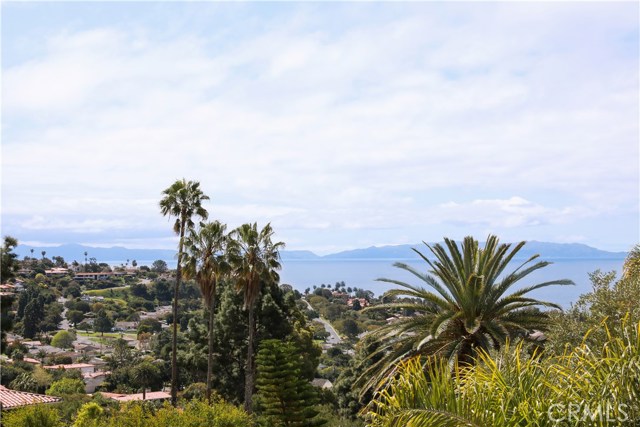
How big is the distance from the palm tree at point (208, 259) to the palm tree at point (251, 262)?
0.63 m

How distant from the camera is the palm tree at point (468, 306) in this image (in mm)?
11852

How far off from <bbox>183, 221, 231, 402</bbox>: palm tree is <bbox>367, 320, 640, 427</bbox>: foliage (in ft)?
71.2

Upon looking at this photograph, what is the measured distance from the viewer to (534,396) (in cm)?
645

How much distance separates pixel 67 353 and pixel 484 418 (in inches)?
3745

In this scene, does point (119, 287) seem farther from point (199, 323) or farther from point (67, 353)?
point (199, 323)

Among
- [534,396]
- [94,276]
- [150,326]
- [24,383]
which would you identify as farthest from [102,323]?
[534,396]

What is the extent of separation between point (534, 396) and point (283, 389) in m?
Result: 16.6

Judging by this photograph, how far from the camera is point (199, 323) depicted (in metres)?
35.7

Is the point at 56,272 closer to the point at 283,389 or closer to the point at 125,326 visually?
the point at 125,326

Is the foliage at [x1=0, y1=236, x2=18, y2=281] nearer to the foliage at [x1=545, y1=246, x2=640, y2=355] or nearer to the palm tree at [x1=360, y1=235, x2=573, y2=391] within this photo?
the palm tree at [x1=360, y1=235, x2=573, y2=391]

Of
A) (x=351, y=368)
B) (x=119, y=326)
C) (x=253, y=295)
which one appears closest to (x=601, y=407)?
(x=253, y=295)

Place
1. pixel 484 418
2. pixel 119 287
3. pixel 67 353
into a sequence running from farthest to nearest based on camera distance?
1. pixel 119 287
2. pixel 67 353
3. pixel 484 418

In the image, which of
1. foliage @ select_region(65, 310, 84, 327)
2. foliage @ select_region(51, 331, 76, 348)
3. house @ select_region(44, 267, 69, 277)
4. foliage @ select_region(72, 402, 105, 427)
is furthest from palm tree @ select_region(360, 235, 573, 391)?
house @ select_region(44, 267, 69, 277)

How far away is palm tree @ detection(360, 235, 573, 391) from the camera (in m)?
11.9
